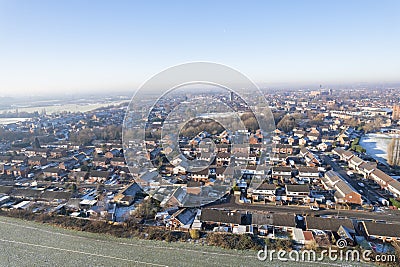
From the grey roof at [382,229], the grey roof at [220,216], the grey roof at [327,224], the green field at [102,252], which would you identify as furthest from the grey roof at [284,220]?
the grey roof at [382,229]

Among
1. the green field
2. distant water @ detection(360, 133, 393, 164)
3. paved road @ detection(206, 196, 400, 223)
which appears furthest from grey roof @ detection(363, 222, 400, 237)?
distant water @ detection(360, 133, 393, 164)

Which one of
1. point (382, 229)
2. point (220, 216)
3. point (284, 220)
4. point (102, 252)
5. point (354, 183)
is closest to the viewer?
point (102, 252)

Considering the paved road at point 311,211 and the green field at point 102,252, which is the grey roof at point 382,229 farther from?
the green field at point 102,252

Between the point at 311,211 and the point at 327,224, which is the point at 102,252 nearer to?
the point at 327,224

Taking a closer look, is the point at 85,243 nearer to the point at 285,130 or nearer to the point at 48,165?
the point at 48,165

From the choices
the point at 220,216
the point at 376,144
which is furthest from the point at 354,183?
the point at 376,144

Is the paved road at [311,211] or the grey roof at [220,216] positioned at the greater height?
the grey roof at [220,216]
